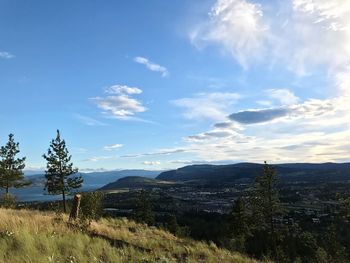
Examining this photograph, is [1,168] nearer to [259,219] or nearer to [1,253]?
[259,219]

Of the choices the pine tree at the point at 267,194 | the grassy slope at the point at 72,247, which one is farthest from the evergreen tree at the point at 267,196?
the grassy slope at the point at 72,247

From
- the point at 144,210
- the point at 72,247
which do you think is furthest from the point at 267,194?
the point at 72,247

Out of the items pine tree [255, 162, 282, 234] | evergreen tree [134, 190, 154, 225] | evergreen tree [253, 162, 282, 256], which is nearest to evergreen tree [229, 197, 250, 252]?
evergreen tree [253, 162, 282, 256]

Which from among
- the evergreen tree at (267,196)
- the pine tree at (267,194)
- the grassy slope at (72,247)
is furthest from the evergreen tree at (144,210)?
the grassy slope at (72,247)

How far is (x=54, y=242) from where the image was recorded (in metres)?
11.9

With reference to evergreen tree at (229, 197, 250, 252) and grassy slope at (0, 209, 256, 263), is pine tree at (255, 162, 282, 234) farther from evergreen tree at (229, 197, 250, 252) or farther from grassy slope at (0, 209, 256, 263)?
grassy slope at (0, 209, 256, 263)

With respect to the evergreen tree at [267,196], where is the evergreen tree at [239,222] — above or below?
below

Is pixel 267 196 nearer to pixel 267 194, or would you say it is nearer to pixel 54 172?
pixel 267 194

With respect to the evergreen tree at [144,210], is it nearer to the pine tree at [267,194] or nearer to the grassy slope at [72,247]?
the pine tree at [267,194]

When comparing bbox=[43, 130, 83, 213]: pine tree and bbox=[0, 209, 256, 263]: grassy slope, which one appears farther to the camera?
bbox=[43, 130, 83, 213]: pine tree

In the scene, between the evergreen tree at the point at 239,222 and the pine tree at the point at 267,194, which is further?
the evergreen tree at the point at 239,222

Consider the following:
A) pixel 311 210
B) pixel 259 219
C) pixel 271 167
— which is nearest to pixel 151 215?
pixel 259 219

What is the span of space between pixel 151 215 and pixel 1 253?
2725 inches

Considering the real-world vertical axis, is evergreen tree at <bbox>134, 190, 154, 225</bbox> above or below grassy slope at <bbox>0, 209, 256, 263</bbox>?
below
